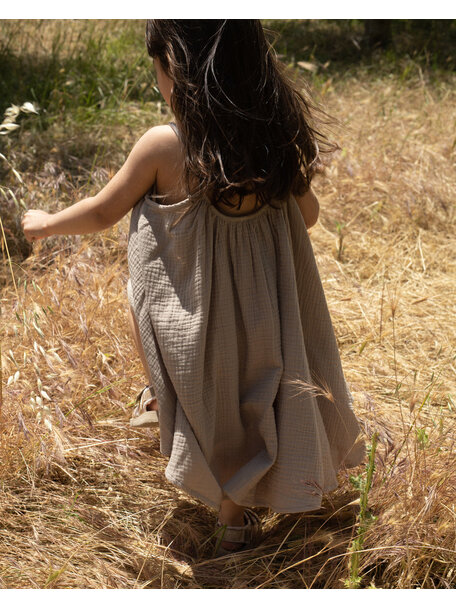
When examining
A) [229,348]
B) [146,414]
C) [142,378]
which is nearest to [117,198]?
[229,348]

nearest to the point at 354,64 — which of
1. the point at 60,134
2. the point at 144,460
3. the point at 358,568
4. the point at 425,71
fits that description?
the point at 425,71

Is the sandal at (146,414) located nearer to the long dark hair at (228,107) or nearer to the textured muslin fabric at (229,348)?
the textured muslin fabric at (229,348)

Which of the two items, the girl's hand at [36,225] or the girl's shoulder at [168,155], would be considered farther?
the girl's hand at [36,225]

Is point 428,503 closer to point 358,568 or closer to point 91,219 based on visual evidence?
point 358,568

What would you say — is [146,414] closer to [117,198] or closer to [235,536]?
[235,536]

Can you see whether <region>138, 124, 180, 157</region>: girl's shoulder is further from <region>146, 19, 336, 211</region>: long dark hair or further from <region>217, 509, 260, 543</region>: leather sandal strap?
<region>217, 509, 260, 543</region>: leather sandal strap

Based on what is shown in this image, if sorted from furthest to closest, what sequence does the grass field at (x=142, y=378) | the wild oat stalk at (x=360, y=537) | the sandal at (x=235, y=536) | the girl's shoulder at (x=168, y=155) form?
1. the sandal at (x=235, y=536)
2. the grass field at (x=142, y=378)
3. the girl's shoulder at (x=168, y=155)
4. the wild oat stalk at (x=360, y=537)

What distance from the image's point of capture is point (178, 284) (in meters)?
1.58

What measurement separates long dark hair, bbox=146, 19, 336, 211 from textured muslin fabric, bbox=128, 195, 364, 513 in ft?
0.30

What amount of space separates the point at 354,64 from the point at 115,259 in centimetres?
344

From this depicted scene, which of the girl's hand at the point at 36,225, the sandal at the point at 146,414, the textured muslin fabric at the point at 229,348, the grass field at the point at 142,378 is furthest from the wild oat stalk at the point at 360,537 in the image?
the girl's hand at the point at 36,225

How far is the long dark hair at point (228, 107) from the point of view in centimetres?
146

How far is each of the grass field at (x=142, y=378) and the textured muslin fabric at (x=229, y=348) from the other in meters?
0.17

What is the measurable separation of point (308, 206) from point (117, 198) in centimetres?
45
